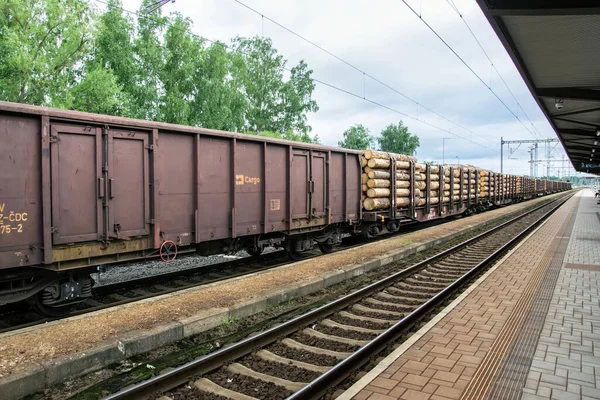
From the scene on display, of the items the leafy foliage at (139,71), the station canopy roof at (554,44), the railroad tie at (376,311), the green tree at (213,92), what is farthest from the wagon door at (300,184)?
the green tree at (213,92)

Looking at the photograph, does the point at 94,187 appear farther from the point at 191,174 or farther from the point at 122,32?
the point at 122,32

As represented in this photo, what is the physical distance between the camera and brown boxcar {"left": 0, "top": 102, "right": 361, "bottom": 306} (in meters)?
5.21

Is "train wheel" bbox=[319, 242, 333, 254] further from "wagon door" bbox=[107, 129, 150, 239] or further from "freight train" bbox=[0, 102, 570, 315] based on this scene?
"wagon door" bbox=[107, 129, 150, 239]

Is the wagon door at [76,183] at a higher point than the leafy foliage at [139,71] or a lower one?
lower

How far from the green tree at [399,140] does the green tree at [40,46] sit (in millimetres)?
71281

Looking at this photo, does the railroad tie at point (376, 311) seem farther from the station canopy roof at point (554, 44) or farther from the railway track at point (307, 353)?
the station canopy roof at point (554, 44)

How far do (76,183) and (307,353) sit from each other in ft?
13.4

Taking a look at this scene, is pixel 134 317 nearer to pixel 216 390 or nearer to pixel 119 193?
pixel 119 193

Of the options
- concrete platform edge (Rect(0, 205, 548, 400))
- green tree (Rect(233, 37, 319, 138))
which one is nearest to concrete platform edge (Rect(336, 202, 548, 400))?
concrete platform edge (Rect(0, 205, 548, 400))

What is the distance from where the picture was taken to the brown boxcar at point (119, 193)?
5.21 m

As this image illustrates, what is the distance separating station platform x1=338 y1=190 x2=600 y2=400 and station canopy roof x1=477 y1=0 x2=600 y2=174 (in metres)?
4.62

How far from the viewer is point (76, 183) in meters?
5.75

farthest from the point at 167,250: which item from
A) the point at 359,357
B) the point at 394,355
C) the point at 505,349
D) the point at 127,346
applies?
the point at 505,349

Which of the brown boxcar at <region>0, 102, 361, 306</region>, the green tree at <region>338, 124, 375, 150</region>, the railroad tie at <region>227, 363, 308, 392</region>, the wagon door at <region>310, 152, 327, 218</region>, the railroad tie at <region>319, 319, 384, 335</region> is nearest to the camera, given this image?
the railroad tie at <region>227, 363, 308, 392</region>
